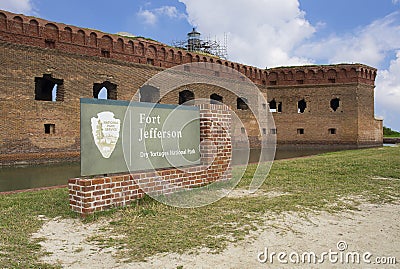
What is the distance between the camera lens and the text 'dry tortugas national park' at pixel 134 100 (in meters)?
5.38

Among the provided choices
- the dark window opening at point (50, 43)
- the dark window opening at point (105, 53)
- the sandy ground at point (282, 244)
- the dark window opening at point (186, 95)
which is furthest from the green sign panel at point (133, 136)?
the dark window opening at point (186, 95)

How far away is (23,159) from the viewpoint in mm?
13484

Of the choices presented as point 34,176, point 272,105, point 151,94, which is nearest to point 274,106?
point 272,105

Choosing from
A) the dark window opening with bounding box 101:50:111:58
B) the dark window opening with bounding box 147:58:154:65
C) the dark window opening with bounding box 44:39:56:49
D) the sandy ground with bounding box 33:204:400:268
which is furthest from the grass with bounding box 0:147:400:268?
the dark window opening with bounding box 147:58:154:65

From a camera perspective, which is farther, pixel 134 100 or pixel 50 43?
pixel 134 100

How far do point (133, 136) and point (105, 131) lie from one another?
44cm

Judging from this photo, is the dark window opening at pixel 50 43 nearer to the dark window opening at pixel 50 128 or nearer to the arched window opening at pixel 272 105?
the dark window opening at pixel 50 128

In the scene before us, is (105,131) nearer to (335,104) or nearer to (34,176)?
(34,176)

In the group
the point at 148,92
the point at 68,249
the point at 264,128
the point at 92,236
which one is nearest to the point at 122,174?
the point at 92,236

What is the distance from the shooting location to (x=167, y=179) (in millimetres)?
5789

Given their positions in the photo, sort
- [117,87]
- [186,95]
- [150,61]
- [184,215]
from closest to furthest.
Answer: [184,215] → [117,87] → [150,61] → [186,95]

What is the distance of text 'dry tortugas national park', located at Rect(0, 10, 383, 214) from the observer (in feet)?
17.6

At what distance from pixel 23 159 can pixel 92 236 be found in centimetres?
1096

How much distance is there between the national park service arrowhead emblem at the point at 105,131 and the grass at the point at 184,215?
2.75ft
